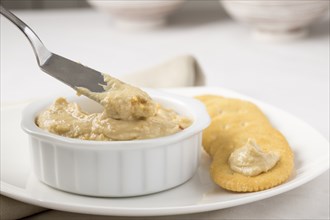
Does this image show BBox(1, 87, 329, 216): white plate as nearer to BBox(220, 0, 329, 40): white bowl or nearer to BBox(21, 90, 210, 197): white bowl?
BBox(21, 90, 210, 197): white bowl

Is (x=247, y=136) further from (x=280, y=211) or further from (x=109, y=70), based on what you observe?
(x=109, y=70)

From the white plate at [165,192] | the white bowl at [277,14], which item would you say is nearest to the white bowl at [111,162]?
the white plate at [165,192]

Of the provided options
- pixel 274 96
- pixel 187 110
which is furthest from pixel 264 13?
pixel 187 110

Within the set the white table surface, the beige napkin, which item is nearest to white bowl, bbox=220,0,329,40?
the white table surface

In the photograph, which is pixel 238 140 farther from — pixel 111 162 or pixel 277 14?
pixel 277 14

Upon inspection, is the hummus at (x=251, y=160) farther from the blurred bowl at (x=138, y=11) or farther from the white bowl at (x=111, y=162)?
the blurred bowl at (x=138, y=11)

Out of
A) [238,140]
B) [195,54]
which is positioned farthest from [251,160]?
[195,54]
